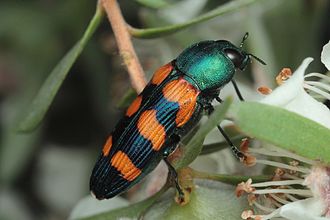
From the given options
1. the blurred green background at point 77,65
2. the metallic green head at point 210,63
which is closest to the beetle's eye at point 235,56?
the metallic green head at point 210,63

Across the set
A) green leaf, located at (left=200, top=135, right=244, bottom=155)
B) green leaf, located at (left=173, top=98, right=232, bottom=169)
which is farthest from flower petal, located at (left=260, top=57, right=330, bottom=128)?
green leaf, located at (left=200, top=135, right=244, bottom=155)

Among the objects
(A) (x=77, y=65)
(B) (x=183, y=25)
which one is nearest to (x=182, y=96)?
(B) (x=183, y=25)

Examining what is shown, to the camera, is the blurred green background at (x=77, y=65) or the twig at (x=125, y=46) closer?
the twig at (x=125, y=46)

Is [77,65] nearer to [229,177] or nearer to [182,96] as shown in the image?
[182,96]

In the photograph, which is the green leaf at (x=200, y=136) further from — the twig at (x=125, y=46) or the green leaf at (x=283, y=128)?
the twig at (x=125, y=46)

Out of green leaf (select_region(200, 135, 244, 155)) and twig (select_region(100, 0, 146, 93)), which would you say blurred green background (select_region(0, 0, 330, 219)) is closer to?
twig (select_region(100, 0, 146, 93))
